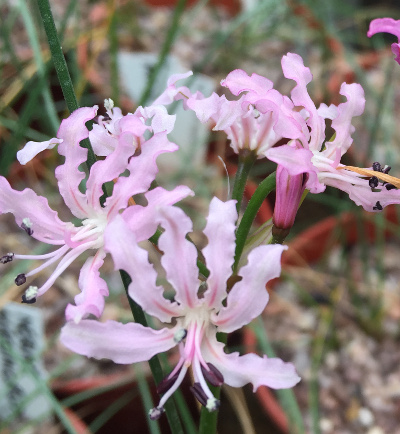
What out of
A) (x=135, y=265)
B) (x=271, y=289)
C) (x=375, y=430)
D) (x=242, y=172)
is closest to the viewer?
(x=135, y=265)

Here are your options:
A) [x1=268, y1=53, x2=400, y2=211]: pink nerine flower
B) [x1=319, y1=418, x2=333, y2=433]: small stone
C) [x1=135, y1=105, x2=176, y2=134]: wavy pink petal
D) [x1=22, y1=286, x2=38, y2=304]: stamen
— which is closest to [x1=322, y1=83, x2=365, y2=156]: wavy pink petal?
[x1=268, y1=53, x2=400, y2=211]: pink nerine flower

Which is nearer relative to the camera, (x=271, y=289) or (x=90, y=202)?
(x=90, y=202)

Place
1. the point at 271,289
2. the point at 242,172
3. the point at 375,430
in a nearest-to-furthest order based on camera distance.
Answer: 1. the point at 242,172
2. the point at 375,430
3. the point at 271,289

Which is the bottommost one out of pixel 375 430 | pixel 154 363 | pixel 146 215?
pixel 375 430

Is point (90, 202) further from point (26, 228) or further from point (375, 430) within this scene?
point (375, 430)

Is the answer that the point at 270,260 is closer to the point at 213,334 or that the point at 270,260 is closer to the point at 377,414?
the point at 213,334

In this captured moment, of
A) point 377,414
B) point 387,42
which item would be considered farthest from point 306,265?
point 387,42

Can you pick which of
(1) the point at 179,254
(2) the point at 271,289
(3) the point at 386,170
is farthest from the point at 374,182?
(2) the point at 271,289
